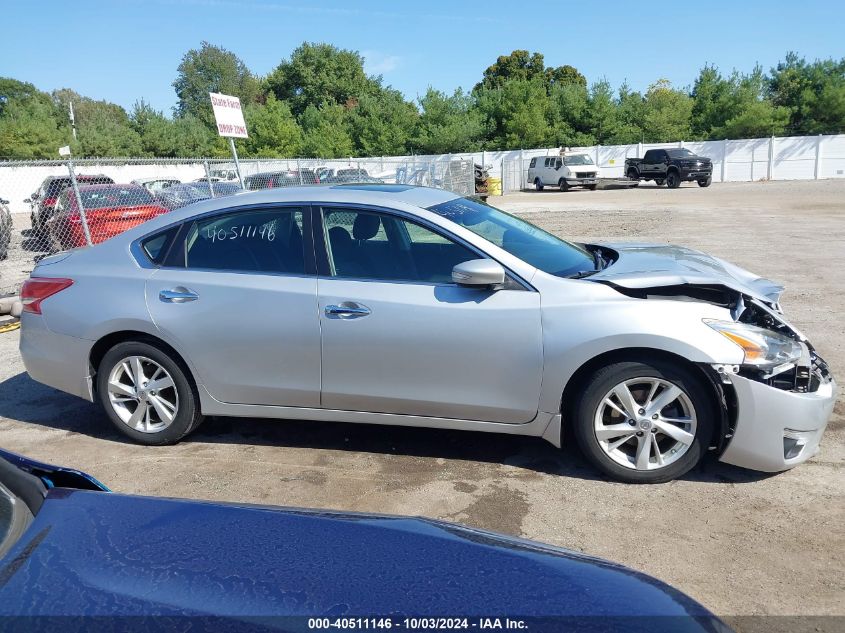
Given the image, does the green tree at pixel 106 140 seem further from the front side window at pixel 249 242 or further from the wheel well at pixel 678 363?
the wheel well at pixel 678 363

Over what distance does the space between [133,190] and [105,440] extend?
998 cm

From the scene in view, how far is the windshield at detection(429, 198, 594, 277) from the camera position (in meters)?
4.45

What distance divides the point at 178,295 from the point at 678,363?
3.13 metres

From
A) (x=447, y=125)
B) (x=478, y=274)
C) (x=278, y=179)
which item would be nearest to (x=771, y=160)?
(x=447, y=125)

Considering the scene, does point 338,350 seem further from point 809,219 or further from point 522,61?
point 522,61

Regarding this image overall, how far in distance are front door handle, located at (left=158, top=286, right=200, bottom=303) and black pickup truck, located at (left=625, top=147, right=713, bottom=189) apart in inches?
1387

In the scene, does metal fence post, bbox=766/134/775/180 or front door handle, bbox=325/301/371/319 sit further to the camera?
metal fence post, bbox=766/134/775/180

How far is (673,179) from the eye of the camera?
36.4 metres

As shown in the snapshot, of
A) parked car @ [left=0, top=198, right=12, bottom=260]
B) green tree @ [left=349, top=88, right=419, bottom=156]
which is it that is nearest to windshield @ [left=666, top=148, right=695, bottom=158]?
green tree @ [left=349, top=88, right=419, bottom=156]

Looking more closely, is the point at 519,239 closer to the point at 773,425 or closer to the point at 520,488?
the point at 520,488

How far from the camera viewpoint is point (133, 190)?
1388 centimetres

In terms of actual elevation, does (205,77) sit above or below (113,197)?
above

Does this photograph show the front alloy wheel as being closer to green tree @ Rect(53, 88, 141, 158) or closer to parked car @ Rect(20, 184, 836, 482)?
parked car @ Rect(20, 184, 836, 482)

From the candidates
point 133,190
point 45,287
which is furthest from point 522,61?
point 45,287
